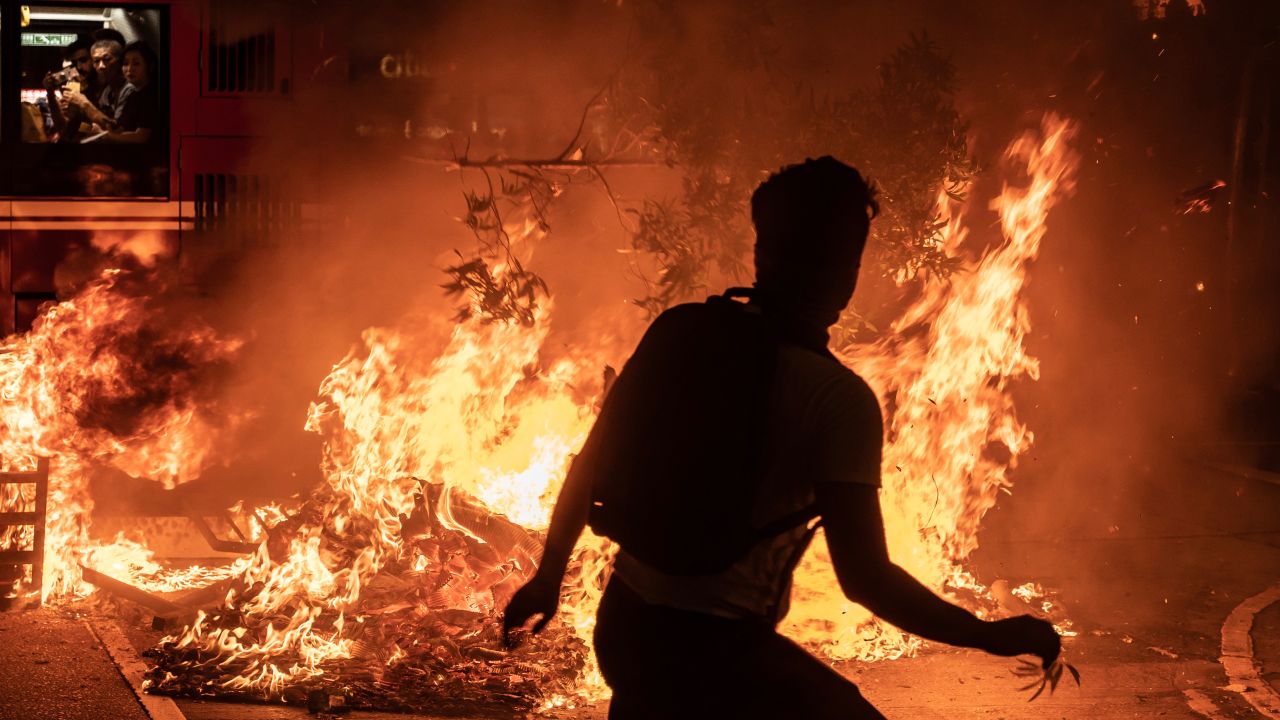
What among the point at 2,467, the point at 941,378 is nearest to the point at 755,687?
the point at 941,378

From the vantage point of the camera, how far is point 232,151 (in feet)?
28.3

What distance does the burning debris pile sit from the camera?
5.18 metres

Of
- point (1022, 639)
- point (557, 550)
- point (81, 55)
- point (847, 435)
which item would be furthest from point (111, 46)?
point (1022, 639)

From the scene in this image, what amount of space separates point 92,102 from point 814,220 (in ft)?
24.8

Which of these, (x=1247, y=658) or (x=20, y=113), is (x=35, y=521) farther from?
(x=1247, y=658)

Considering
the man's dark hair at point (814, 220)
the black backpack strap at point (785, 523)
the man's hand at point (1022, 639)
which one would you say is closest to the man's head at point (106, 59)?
the man's dark hair at point (814, 220)

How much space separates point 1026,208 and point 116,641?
591 cm

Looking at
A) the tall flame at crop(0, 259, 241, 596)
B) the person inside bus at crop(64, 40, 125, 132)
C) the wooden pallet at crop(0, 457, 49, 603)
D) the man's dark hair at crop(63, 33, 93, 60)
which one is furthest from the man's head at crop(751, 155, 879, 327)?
the man's dark hair at crop(63, 33, 93, 60)

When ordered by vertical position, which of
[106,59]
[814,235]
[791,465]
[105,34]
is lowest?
[791,465]

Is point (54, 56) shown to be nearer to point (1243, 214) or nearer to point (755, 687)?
point (755, 687)

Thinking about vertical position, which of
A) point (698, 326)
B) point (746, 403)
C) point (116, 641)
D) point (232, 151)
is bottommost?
point (116, 641)

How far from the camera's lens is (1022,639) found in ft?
7.16

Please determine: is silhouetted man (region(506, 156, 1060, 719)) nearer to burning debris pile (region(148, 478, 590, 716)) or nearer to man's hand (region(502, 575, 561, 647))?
man's hand (region(502, 575, 561, 647))

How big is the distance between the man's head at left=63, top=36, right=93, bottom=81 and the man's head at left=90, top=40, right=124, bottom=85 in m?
0.04
